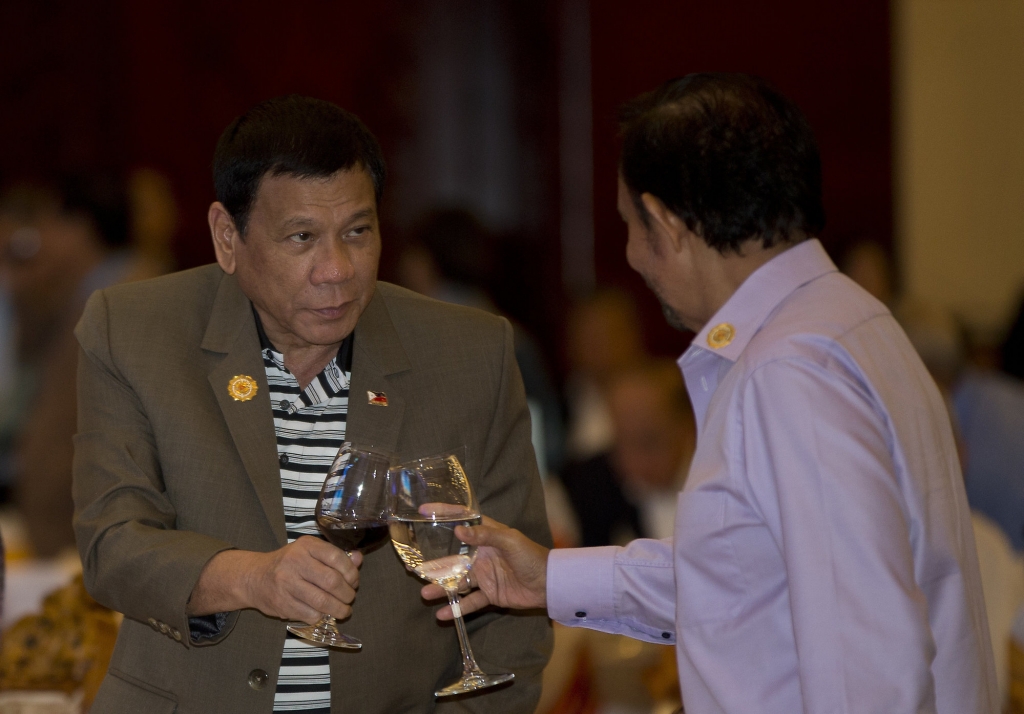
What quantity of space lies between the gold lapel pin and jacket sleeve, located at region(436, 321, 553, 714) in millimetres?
402

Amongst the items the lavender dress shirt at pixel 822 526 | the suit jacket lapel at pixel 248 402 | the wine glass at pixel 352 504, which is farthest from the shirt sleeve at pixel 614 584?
the suit jacket lapel at pixel 248 402

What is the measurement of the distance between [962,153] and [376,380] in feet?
20.1

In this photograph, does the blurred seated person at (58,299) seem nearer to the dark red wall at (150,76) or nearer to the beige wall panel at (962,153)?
the dark red wall at (150,76)

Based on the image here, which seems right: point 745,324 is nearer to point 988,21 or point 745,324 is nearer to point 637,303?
point 637,303

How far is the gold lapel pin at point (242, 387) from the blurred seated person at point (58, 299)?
5.97 feet

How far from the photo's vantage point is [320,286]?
6.00ft

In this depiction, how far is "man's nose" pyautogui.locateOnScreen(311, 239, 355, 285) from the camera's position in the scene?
71.5 inches

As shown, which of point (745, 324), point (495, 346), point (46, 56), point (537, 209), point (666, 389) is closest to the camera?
point (745, 324)

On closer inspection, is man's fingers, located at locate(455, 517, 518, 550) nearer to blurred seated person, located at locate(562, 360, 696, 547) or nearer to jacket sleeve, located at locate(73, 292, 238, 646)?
jacket sleeve, located at locate(73, 292, 238, 646)

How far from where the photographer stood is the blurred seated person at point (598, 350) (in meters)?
5.73

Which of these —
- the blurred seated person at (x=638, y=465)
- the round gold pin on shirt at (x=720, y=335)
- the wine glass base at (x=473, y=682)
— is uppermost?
the round gold pin on shirt at (x=720, y=335)

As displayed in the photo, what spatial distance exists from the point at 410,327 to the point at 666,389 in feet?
6.97

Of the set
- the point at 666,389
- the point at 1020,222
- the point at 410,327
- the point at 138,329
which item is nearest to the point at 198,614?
the point at 138,329

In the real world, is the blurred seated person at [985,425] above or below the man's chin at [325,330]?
below
